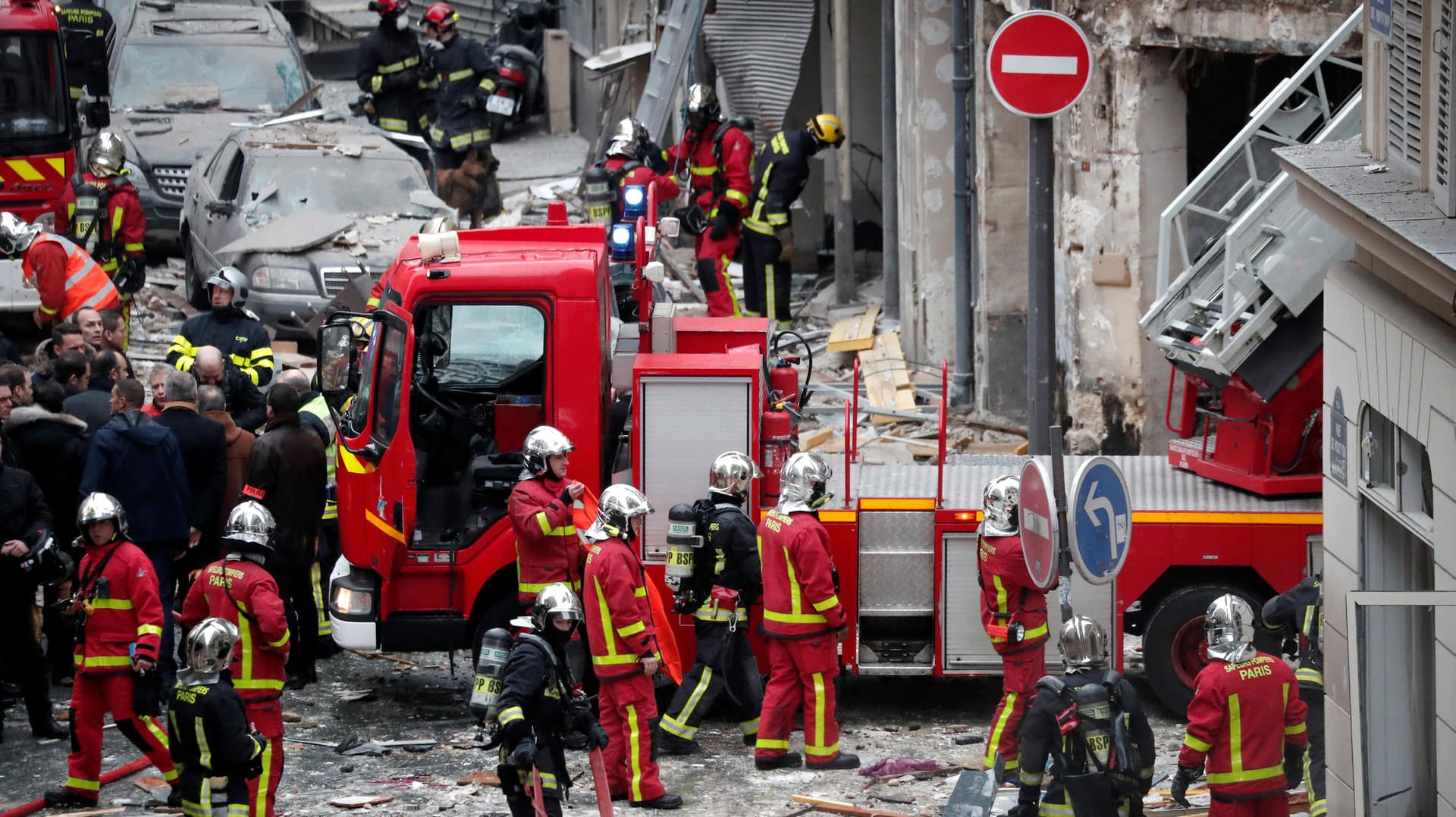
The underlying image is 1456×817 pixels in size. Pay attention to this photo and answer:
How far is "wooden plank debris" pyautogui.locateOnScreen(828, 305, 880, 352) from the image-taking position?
16.8m

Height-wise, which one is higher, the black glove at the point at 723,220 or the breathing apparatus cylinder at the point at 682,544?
the black glove at the point at 723,220

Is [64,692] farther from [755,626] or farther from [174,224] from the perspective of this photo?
[174,224]

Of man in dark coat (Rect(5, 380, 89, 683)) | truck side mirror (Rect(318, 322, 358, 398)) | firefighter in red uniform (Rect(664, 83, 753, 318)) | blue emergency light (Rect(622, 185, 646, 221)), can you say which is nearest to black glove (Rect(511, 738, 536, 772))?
truck side mirror (Rect(318, 322, 358, 398))

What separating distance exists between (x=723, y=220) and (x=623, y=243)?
526 centimetres

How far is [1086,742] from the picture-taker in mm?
7363

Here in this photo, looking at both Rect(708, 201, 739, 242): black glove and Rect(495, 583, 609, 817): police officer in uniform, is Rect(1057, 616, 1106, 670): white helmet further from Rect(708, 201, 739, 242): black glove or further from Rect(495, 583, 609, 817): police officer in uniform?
Rect(708, 201, 739, 242): black glove

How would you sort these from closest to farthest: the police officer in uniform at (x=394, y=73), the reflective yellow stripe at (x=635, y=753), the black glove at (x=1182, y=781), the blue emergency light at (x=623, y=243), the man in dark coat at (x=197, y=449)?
the black glove at (x=1182, y=781) → the reflective yellow stripe at (x=635, y=753) → the man in dark coat at (x=197, y=449) → the blue emergency light at (x=623, y=243) → the police officer in uniform at (x=394, y=73)

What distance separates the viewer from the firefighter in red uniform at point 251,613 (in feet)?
27.0

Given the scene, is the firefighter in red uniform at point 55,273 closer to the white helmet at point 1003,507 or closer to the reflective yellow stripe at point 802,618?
the reflective yellow stripe at point 802,618

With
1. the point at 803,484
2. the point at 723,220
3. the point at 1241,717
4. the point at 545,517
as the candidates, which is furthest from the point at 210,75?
the point at 1241,717

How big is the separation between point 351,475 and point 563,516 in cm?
120

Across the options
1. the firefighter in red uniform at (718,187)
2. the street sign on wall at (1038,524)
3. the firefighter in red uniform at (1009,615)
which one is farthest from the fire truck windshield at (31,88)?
the street sign on wall at (1038,524)

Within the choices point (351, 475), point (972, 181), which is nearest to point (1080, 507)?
point (351, 475)

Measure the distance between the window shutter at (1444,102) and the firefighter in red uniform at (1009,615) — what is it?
2.55m
